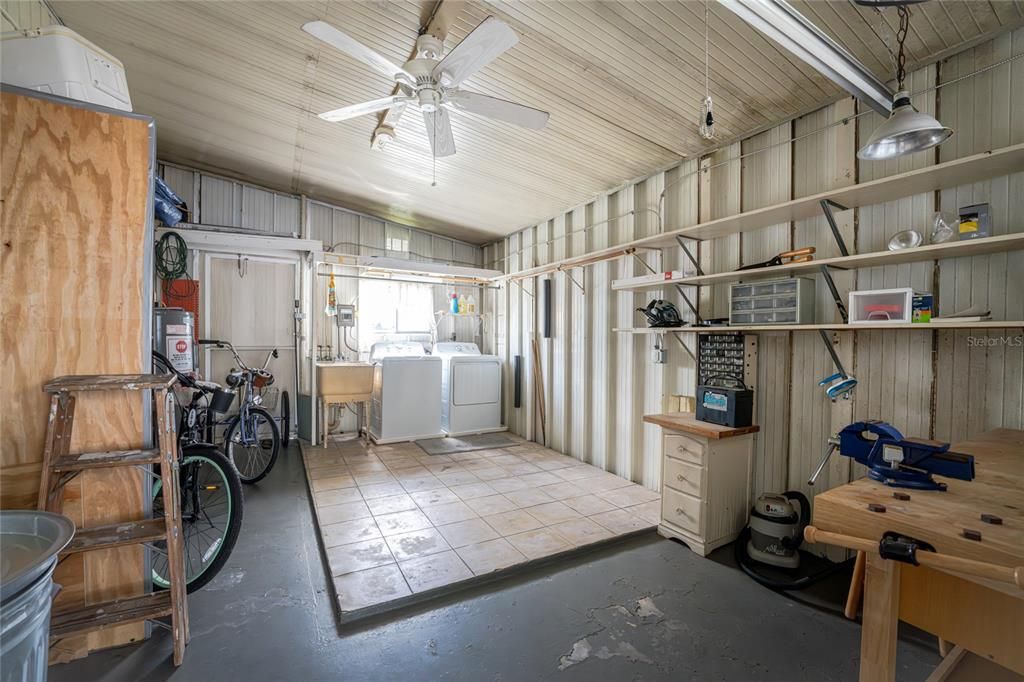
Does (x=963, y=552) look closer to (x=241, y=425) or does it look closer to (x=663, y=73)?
(x=663, y=73)

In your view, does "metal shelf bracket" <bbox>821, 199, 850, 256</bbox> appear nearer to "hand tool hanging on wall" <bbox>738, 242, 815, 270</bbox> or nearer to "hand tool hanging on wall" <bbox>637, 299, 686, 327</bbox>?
"hand tool hanging on wall" <bbox>738, 242, 815, 270</bbox>

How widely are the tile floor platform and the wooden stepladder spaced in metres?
0.75

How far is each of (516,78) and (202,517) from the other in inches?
141

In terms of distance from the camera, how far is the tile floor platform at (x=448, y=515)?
237 cm

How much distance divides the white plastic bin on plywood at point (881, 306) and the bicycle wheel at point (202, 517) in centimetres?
346

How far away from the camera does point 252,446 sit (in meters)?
4.18

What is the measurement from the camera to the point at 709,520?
2.69 m

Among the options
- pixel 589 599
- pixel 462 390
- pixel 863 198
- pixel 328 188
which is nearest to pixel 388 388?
pixel 462 390

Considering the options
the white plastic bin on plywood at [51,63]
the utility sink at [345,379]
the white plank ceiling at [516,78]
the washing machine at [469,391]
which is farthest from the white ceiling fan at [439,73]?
the washing machine at [469,391]

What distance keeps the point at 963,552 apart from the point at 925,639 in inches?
66.8

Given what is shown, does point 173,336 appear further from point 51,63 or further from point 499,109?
point 499,109

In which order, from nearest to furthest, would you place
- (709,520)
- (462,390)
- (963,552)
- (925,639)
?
(963,552), (925,639), (709,520), (462,390)

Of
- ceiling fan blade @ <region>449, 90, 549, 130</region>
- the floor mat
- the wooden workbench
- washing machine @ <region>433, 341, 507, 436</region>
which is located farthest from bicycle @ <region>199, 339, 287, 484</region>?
the wooden workbench

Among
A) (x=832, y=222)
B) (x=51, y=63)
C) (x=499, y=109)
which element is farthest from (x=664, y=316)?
(x=51, y=63)
